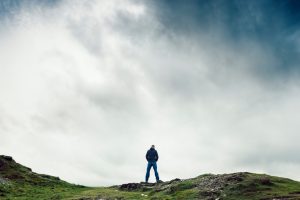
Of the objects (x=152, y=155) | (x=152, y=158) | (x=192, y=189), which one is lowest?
(x=192, y=189)

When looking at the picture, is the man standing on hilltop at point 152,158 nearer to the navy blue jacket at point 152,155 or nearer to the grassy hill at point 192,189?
the navy blue jacket at point 152,155

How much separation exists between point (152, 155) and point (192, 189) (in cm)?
1198

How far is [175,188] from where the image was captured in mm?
45531

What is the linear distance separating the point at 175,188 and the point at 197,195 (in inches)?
230

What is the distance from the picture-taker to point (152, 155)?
2143 inches

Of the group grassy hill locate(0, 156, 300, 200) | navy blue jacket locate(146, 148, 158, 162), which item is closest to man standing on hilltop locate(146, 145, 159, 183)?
navy blue jacket locate(146, 148, 158, 162)

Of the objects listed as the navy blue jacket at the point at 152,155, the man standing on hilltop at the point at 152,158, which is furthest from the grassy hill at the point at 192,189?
the navy blue jacket at the point at 152,155

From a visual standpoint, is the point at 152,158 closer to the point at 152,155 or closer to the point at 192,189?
the point at 152,155

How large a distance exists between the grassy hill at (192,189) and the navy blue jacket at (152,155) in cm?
349

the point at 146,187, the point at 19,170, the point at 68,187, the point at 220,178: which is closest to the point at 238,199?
Result: the point at 220,178

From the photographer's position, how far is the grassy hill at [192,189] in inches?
1505

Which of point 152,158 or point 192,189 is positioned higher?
point 152,158

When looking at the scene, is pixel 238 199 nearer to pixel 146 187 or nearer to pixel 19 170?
pixel 146 187

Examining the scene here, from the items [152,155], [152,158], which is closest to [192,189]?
[152,158]
